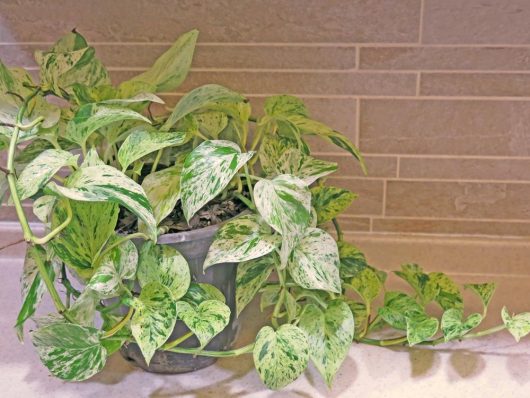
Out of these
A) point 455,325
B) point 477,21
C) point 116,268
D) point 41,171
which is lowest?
point 455,325

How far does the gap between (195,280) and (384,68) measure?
1.29 ft

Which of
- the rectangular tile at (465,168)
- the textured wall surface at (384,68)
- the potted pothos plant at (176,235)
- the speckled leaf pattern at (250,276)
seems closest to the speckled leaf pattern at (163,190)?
the potted pothos plant at (176,235)

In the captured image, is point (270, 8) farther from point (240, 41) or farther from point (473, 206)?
point (473, 206)

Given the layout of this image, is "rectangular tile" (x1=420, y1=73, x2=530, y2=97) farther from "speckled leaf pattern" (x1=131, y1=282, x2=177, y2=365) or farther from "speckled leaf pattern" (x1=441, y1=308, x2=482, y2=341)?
"speckled leaf pattern" (x1=131, y1=282, x2=177, y2=365)

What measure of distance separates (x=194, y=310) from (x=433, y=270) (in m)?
0.43

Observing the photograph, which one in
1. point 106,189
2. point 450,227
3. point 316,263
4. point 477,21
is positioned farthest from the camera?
point 450,227

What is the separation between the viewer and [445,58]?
85 centimetres

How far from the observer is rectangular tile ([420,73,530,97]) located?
0.85 m

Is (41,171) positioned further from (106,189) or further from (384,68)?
(384,68)

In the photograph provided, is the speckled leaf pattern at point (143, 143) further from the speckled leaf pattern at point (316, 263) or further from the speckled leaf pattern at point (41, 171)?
the speckled leaf pattern at point (316, 263)

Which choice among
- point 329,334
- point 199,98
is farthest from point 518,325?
point 199,98

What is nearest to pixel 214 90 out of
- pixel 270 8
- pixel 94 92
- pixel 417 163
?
pixel 94 92

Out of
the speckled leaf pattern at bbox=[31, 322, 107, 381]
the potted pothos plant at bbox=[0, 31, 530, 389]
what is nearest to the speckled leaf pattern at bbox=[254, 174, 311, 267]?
the potted pothos plant at bbox=[0, 31, 530, 389]

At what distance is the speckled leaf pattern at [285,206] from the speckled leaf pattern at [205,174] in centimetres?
4
